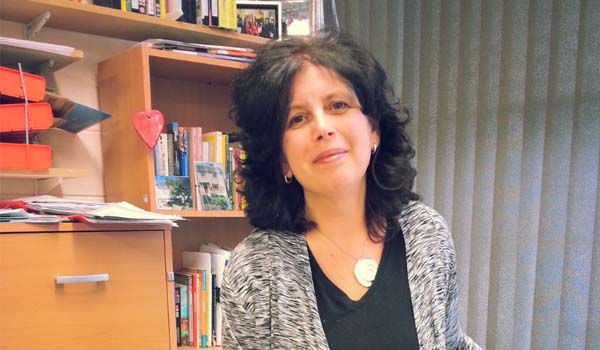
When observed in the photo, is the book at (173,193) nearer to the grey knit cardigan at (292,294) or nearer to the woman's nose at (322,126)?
the grey knit cardigan at (292,294)

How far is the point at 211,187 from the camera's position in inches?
63.1

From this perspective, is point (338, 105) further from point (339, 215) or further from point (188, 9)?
point (188, 9)

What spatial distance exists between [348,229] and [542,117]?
3.35 ft

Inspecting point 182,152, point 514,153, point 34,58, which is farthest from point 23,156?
point 514,153

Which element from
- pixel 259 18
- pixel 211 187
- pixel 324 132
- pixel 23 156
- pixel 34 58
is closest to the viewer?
pixel 324 132

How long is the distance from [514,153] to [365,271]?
1.01 meters

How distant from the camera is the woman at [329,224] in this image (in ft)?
3.20

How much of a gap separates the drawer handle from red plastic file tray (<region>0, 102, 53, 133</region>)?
0.41 m

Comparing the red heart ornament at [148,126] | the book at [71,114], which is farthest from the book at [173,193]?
the book at [71,114]

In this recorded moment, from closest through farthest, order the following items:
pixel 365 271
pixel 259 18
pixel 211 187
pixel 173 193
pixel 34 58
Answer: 1. pixel 365 271
2. pixel 34 58
3. pixel 173 193
4. pixel 211 187
5. pixel 259 18

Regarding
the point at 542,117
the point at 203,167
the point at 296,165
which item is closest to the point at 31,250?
the point at 203,167

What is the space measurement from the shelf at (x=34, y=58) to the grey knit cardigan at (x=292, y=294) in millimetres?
837

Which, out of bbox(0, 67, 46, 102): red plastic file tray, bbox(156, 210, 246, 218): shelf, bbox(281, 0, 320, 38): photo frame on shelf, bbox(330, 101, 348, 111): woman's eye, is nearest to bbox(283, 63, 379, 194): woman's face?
bbox(330, 101, 348, 111): woman's eye

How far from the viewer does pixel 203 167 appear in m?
1.60
